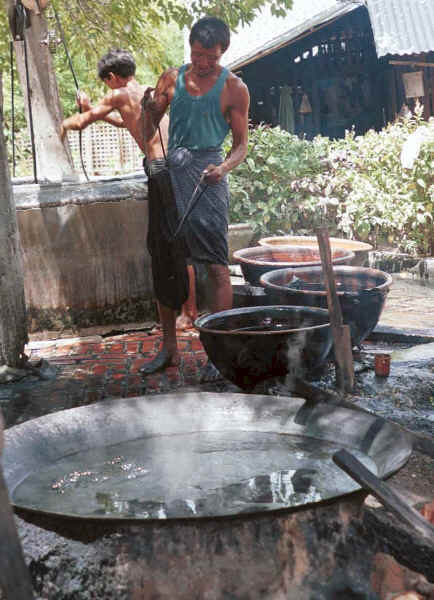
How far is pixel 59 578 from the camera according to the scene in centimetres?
208

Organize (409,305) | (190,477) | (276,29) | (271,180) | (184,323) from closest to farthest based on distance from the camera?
(190,477)
(184,323)
(409,305)
(271,180)
(276,29)

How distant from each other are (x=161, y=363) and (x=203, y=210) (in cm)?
115

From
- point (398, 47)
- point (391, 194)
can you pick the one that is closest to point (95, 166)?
point (398, 47)

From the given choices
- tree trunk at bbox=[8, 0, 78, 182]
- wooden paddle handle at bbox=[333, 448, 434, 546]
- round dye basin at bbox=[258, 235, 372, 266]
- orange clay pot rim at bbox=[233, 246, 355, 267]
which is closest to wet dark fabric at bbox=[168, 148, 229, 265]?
orange clay pot rim at bbox=[233, 246, 355, 267]

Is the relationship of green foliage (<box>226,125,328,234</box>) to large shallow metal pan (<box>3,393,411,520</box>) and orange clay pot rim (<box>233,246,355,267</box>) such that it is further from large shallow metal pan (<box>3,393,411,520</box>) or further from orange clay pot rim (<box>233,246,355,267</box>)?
large shallow metal pan (<box>3,393,411,520</box>)

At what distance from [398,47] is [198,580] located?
13.8 m

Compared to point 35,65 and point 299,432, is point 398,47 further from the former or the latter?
point 299,432

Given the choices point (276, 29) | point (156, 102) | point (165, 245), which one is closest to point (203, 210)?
point (165, 245)

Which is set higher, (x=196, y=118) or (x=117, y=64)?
(x=117, y=64)

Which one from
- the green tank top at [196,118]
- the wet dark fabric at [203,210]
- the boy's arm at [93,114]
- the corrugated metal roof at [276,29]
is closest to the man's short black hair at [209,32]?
the green tank top at [196,118]

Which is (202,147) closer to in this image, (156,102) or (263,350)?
(156,102)

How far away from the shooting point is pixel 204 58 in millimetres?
4855

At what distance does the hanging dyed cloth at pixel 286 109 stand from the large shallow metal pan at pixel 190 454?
15.1m

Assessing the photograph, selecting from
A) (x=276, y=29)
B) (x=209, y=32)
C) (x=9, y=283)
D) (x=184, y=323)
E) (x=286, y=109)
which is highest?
(x=276, y=29)
